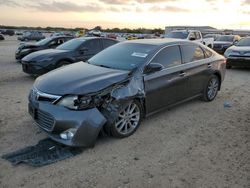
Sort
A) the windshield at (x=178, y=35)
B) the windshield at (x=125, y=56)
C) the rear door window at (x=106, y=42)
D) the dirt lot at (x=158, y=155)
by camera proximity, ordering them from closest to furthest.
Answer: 1. the dirt lot at (x=158, y=155)
2. the windshield at (x=125, y=56)
3. the rear door window at (x=106, y=42)
4. the windshield at (x=178, y=35)

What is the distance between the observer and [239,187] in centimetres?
346

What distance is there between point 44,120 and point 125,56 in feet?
6.80

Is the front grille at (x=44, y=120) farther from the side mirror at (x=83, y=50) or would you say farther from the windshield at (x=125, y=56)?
the side mirror at (x=83, y=50)

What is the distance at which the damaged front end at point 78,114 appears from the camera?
411 centimetres

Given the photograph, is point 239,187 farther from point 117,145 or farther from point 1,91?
point 1,91

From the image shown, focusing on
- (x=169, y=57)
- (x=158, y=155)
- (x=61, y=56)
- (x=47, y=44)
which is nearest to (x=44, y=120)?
(x=158, y=155)

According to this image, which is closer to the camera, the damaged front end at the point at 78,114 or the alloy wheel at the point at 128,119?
the damaged front end at the point at 78,114

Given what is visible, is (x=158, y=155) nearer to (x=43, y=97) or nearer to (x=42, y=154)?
(x=42, y=154)

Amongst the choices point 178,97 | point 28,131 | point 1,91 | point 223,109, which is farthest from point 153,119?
point 1,91

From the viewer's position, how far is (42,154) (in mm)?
4168

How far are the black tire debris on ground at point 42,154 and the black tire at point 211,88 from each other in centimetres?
380

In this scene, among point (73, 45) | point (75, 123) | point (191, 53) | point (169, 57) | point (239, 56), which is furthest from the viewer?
point (239, 56)

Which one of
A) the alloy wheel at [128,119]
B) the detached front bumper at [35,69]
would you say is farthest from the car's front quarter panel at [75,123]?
the detached front bumper at [35,69]

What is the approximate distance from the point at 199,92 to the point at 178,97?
1.02 meters
